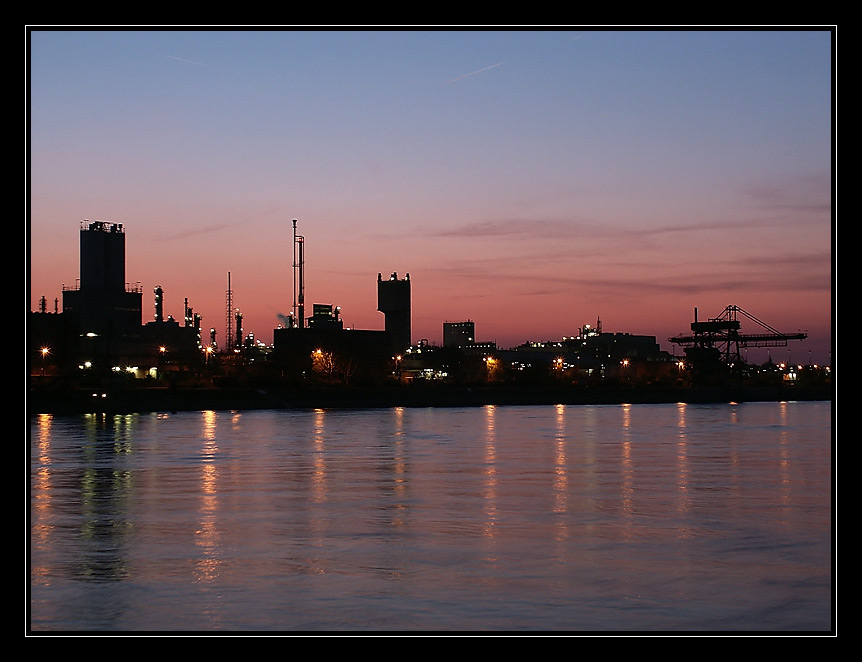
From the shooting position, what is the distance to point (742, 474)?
2770cm

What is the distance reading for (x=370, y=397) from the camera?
94.6m

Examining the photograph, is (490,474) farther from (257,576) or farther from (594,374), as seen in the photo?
(594,374)

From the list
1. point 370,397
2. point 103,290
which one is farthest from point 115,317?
point 370,397

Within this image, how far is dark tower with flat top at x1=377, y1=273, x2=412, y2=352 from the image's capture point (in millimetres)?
173000

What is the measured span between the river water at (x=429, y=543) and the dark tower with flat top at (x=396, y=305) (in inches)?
5464

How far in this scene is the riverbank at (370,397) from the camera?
72.6 metres

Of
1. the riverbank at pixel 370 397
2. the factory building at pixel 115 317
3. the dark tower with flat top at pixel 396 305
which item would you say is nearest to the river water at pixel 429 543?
the riverbank at pixel 370 397

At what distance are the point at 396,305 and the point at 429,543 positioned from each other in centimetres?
15721

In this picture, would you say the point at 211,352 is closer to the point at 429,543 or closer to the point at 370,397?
the point at 370,397

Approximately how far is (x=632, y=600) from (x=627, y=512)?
7578mm

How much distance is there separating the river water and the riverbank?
1554 inches
